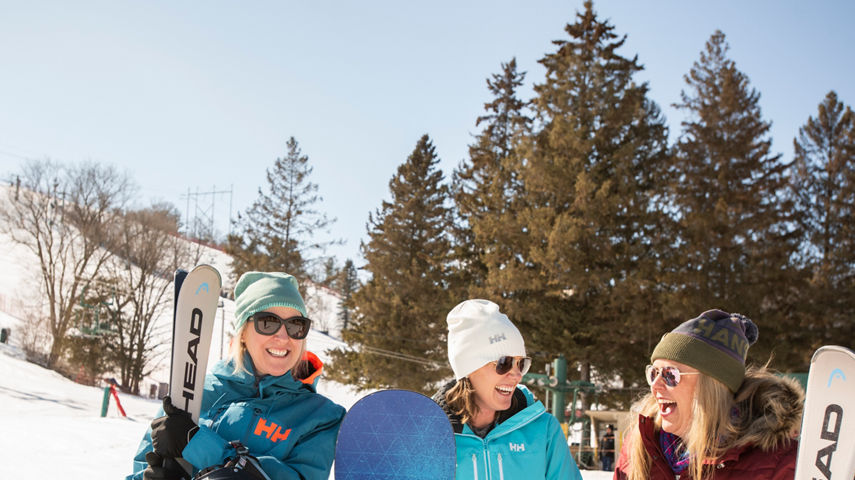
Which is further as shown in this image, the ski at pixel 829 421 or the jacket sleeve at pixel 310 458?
the jacket sleeve at pixel 310 458

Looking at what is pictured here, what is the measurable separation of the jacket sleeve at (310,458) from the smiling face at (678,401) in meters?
1.31

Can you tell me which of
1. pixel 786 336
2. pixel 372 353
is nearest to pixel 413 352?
pixel 372 353

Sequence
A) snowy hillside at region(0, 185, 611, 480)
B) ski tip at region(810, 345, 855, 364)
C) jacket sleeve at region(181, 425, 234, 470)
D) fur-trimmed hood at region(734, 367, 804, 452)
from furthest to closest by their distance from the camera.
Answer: snowy hillside at region(0, 185, 611, 480), fur-trimmed hood at region(734, 367, 804, 452), jacket sleeve at region(181, 425, 234, 470), ski tip at region(810, 345, 855, 364)

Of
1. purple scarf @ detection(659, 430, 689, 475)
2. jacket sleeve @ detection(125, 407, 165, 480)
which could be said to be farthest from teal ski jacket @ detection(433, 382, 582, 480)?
jacket sleeve @ detection(125, 407, 165, 480)

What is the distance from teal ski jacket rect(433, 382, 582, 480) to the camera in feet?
7.83

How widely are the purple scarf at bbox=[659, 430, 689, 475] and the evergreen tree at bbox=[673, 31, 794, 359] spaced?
1765cm

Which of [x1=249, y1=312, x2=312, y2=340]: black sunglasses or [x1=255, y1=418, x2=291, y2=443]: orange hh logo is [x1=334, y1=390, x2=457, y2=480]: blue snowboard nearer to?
[x1=255, y1=418, x2=291, y2=443]: orange hh logo

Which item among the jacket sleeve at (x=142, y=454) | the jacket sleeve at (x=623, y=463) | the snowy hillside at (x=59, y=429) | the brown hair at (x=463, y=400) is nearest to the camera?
the jacket sleeve at (x=142, y=454)

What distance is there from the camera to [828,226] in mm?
22391

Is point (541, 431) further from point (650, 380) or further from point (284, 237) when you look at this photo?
point (284, 237)

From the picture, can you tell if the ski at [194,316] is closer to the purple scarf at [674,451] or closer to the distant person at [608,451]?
the purple scarf at [674,451]

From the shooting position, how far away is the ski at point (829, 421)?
1954 mm

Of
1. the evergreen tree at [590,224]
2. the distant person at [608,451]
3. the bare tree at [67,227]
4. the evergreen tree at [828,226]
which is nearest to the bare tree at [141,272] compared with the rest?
the bare tree at [67,227]

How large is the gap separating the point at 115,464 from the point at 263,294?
6.51 meters
